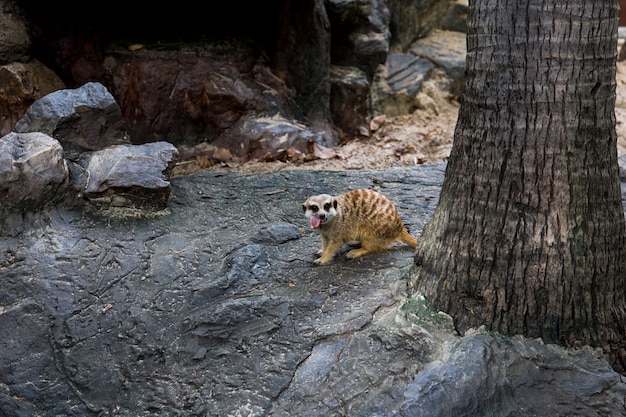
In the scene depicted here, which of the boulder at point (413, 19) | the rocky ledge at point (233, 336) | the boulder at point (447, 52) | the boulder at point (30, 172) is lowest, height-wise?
the rocky ledge at point (233, 336)

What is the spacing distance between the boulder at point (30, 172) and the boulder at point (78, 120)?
0.27 metres

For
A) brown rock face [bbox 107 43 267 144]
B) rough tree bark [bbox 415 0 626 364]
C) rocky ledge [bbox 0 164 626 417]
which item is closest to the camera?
rough tree bark [bbox 415 0 626 364]

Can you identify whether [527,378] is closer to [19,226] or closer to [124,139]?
[19,226]

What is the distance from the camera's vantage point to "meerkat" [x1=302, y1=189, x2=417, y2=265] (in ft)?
11.4

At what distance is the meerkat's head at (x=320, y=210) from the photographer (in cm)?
342

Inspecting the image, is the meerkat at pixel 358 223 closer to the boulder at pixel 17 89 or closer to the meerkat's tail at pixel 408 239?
the meerkat's tail at pixel 408 239

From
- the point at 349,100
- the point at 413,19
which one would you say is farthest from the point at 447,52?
the point at 349,100

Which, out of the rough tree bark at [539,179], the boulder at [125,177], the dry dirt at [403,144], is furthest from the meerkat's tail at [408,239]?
the dry dirt at [403,144]

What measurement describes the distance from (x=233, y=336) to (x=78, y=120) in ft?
6.71

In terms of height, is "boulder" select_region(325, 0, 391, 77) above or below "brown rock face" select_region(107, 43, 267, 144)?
above

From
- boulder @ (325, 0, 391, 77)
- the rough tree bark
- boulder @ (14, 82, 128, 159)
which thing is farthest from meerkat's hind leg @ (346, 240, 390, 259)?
boulder @ (325, 0, 391, 77)

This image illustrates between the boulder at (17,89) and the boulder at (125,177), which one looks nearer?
the boulder at (125,177)

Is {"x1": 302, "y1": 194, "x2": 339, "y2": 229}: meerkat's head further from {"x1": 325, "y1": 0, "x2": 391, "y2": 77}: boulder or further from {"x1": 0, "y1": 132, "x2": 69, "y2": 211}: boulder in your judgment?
{"x1": 325, "y1": 0, "x2": 391, "y2": 77}: boulder

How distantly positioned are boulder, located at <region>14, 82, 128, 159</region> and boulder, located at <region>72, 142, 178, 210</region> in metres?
0.11
